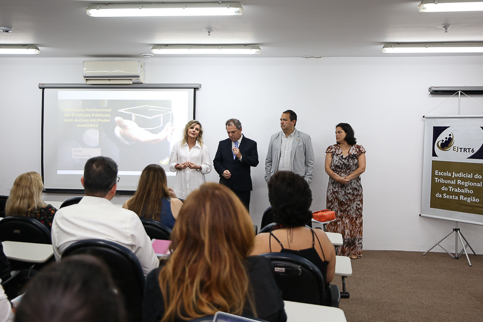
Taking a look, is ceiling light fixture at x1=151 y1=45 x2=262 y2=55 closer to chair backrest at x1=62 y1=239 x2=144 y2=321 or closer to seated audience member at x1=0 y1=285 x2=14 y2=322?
chair backrest at x1=62 y1=239 x2=144 y2=321

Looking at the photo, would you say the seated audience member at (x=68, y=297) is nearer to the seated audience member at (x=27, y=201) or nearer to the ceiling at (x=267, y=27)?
the seated audience member at (x=27, y=201)

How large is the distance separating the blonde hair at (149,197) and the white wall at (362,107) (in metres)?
2.78

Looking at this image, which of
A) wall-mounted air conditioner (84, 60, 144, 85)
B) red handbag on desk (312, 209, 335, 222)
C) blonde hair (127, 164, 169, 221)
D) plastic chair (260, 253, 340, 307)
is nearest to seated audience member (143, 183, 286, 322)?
plastic chair (260, 253, 340, 307)

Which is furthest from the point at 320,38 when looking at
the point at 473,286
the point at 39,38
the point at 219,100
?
the point at 39,38

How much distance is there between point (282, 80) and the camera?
5129 mm

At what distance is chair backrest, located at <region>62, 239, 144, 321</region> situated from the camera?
5.04 feet

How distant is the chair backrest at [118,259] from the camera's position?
1.54 meters

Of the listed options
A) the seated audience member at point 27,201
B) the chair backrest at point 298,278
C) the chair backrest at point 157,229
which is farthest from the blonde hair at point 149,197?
the chair backrest at point 298,278

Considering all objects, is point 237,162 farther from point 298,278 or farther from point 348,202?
point 298,278

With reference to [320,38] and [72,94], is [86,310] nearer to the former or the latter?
[320,38]

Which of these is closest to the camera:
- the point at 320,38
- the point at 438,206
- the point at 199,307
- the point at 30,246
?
the point at 199,307

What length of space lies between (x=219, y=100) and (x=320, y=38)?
1.71 metres

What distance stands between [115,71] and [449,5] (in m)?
4.09

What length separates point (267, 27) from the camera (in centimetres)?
373
